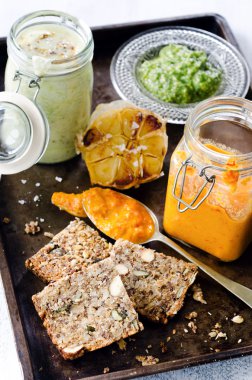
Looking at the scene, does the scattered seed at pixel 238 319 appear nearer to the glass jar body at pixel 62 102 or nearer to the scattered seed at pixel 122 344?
the scattered seed at pixel 122 344

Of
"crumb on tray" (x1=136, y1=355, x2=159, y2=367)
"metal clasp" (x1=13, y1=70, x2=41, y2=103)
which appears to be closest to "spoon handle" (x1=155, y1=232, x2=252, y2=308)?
"crumb on tray" (x1=136, y1=355, x2=159, y2=367)

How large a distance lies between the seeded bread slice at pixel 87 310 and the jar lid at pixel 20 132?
45cm

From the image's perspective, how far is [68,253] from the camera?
249cm

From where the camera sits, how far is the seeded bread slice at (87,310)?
7.42 feet

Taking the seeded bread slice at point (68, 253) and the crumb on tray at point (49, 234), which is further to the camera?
the crumb on tray at point (49, 234)

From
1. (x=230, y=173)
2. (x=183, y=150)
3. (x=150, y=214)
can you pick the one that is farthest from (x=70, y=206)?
(x=230, y=173)

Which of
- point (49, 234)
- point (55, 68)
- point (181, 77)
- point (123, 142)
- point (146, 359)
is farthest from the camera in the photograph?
point (181, 77)

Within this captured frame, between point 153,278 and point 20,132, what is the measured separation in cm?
69

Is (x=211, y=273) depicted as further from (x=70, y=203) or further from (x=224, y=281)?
(x=70, y=203)

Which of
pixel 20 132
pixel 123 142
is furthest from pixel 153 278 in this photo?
pixel 20 132

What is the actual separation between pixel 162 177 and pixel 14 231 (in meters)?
0.64

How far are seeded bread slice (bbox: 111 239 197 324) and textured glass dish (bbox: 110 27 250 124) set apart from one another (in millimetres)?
720

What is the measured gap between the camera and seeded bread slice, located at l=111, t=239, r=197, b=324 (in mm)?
Answer: 2365

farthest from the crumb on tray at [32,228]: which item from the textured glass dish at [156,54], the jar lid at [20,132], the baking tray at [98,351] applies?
the textured glass dish at [156,54]
